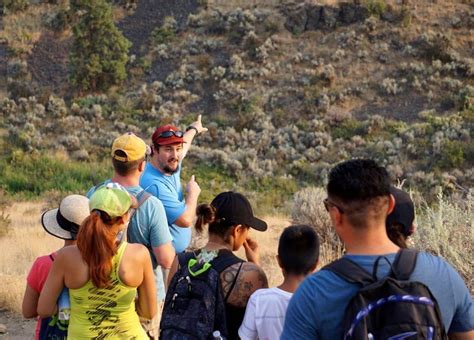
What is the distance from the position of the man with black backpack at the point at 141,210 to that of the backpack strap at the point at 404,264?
197cm

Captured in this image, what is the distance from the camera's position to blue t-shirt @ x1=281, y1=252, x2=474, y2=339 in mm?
2248

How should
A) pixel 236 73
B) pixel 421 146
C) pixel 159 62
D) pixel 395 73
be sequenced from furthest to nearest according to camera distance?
pixel 159 62
pixel 236 73
pixel 395 73
pixel 421 146

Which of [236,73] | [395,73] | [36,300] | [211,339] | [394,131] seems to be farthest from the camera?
[236,73]

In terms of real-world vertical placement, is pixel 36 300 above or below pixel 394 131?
above

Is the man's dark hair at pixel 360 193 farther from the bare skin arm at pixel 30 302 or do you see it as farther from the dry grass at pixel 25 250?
the dry grass at pixel 25 250

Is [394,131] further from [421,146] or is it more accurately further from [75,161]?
[75,161]

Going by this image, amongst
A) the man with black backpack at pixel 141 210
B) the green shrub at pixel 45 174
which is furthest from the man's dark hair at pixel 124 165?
the green shrub at pixel 45 174

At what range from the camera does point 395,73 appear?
2692 centimetres

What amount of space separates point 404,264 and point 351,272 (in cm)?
20

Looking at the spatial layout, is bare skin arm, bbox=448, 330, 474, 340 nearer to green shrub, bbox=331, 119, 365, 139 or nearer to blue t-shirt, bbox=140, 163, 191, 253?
blue t-shirt, bbox=140, 163, 191, 253

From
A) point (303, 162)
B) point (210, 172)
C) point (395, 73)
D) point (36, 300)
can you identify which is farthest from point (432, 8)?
point (36, 300)

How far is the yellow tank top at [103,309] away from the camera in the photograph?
3.21m

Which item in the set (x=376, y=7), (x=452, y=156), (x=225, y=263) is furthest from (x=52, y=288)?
(x=376, y=7)

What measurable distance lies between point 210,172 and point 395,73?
360 inches
